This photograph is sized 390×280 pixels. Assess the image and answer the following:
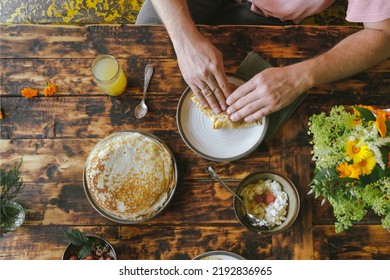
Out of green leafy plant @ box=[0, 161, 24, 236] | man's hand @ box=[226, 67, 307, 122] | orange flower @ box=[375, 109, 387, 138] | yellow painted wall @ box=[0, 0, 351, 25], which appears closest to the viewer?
orange flower @ box=[375, 109, 387, 138]

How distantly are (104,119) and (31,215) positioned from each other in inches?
17.2

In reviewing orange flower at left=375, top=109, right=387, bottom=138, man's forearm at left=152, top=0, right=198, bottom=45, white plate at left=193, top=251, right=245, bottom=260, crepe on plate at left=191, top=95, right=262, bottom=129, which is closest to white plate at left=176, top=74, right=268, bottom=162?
crepe on plate at left=191, top=95, right=262, bottom=129

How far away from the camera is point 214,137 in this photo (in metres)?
1.41

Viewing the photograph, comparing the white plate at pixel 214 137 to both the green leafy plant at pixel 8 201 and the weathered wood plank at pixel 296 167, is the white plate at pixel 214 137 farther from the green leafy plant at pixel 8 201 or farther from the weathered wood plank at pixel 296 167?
the green leafy plant at pixel 8 201

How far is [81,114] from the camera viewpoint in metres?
1.46

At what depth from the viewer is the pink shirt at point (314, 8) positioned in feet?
4.21

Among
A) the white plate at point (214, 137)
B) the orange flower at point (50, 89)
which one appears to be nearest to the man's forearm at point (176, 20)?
the white plate at point (214, 137)

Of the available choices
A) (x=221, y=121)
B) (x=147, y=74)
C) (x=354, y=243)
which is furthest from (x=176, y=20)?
(x=354, y=243)

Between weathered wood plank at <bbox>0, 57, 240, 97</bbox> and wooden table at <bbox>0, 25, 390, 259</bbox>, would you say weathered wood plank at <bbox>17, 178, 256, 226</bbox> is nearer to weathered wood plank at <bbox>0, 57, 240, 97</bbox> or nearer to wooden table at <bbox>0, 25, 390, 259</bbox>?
wooden table at <bbox>0, 25, 390, 259</bbox>

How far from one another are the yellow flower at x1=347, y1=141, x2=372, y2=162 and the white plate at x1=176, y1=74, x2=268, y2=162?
14.7 inches

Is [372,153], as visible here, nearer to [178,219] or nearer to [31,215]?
[178,219]

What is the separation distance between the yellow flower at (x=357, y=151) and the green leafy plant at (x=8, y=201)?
3.52ft

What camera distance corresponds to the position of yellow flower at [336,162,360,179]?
105cm

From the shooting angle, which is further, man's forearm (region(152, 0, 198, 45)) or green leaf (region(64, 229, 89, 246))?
man's forearm (region(152, 0, 198, 45))
